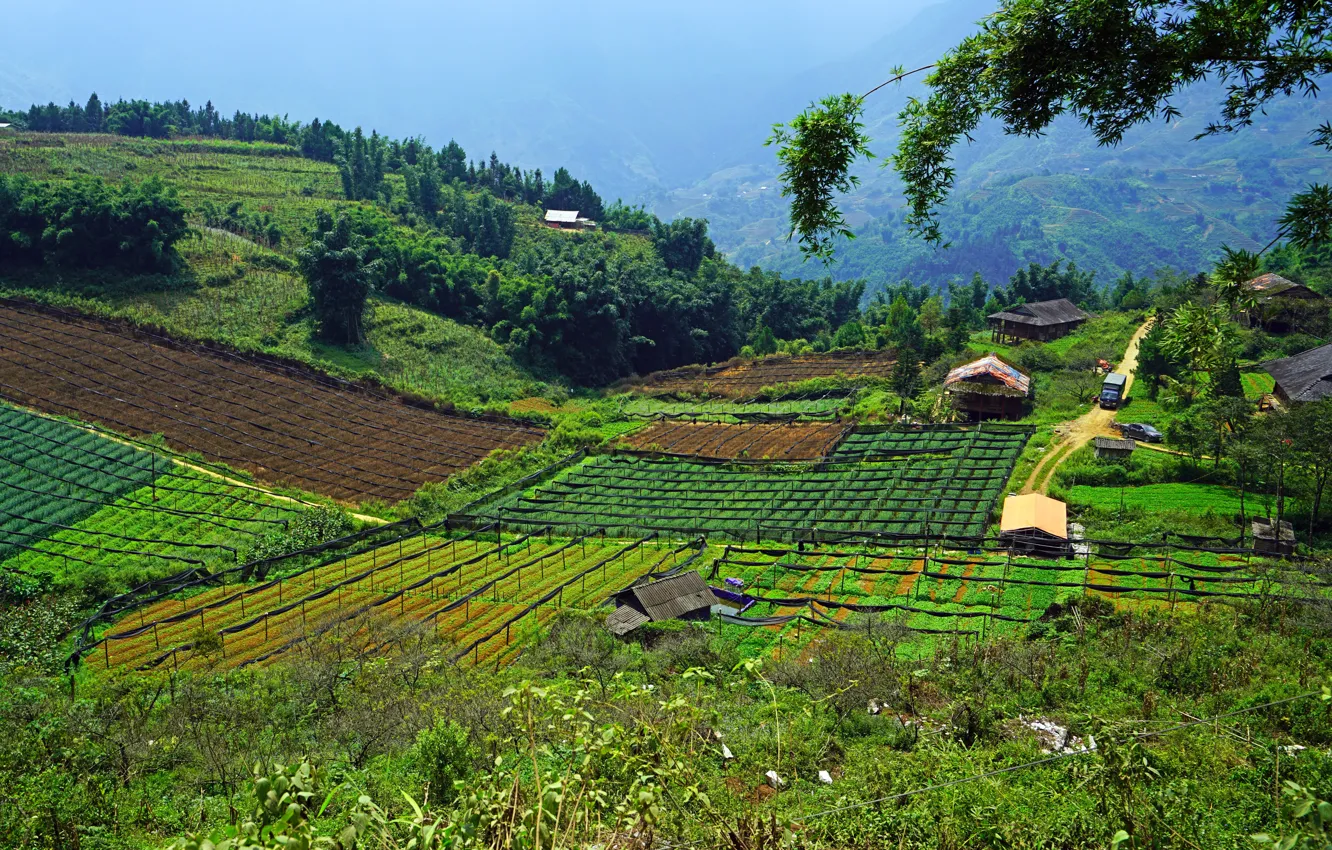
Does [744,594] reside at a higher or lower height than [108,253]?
lower

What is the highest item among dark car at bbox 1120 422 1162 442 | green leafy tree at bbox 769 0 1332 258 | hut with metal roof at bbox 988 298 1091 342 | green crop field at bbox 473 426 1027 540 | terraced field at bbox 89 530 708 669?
green leafy tree at bbox 769 0 1332 258

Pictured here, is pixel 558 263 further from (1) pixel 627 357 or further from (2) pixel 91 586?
(2) pixel 91 586

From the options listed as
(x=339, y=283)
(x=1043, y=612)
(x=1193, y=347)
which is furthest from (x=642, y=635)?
(x=339, y=283)

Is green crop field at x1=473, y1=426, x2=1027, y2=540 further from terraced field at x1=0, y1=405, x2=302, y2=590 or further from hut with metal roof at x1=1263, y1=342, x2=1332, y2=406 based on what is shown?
hut with metal roof at x1=1263, y1=342, x2=1332, y2=406

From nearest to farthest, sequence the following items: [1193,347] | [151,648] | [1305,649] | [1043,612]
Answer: [1193,347]
[1305,649]
[1043,612]
[151,648]

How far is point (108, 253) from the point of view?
49.6 metres

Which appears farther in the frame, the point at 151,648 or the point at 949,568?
the point at 949,568

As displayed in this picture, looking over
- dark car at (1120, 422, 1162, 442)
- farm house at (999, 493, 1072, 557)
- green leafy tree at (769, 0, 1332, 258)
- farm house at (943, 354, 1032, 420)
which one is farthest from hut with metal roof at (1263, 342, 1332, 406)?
green leafy tree at (769, 0, 1332, 258)

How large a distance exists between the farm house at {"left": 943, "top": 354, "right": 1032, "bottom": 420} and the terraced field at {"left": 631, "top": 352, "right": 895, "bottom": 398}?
10.7m

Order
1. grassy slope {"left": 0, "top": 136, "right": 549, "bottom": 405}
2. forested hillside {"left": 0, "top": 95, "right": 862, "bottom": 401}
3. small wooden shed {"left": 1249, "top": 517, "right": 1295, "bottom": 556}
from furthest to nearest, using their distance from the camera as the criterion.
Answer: forested hillside {"left": 0, "top": 95, "right": 862, "bottom": 401} → grassy slope {"left": 0, "top": 136, "right": 549, "bottom": 405} → small wooden shed {"left": 1249, "top": 517, "right": 1295, "bottom": 556}

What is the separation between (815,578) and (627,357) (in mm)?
39618

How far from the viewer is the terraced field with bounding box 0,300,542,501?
3703 cm

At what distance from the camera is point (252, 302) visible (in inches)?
2028

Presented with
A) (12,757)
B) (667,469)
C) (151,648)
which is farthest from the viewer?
(667,469)
